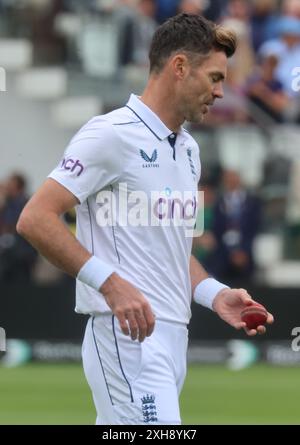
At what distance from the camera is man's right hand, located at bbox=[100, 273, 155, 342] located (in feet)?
16.3

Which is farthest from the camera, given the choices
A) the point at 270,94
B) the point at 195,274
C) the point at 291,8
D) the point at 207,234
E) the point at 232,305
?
the point at 291,8

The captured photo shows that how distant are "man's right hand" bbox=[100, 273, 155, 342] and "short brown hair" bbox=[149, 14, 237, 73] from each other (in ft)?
3.41

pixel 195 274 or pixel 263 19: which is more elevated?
pixel 263 19

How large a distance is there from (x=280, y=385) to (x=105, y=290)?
8.73 m

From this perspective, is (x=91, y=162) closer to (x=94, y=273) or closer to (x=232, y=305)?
(x=94, y=273)

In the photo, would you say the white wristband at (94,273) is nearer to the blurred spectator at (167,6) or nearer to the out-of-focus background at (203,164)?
the out-of-focus background at (203,164)

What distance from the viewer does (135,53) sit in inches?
674

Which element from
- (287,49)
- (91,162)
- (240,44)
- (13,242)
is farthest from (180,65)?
(240,44)

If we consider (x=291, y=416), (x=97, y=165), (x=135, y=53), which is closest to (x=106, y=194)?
(x=97, y=165)

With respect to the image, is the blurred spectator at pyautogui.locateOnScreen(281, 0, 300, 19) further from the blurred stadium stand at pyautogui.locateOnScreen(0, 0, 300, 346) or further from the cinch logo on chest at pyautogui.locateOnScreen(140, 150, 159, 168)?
the cinch logo on chest at pyautogui.locateOnScreen(140, 150, 159, 168)

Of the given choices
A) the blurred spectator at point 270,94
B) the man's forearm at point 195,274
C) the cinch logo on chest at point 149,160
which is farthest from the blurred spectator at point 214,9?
the cinch logo on chest at point 149,160

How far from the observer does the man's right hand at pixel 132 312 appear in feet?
16.3

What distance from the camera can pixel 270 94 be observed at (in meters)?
16.4

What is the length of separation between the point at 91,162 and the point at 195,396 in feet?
25.0
